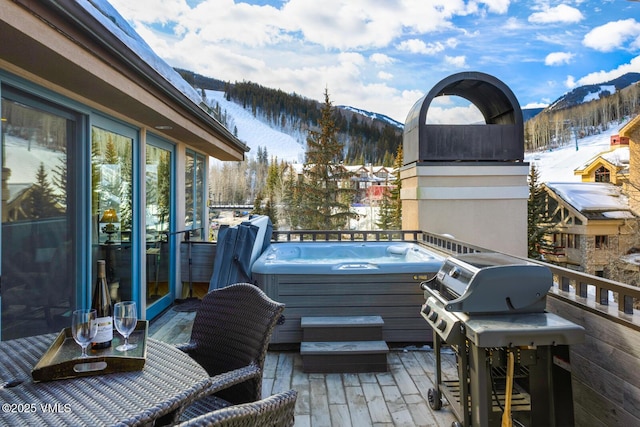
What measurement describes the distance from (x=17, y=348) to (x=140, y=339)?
414 millimetres

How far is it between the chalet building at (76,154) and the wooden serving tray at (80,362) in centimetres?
111

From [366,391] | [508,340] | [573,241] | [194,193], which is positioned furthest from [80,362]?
[573,241]

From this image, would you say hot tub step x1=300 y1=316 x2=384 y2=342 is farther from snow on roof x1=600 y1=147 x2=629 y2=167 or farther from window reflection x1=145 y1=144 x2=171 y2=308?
snow on roof x1=600 y1=147 x2=629 y2=167

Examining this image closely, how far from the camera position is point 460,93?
21.2 feet

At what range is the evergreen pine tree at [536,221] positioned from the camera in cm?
1491

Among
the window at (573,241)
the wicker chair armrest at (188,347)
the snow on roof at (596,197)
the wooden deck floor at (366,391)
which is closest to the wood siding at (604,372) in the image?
the wooden deck floor at (366,391)

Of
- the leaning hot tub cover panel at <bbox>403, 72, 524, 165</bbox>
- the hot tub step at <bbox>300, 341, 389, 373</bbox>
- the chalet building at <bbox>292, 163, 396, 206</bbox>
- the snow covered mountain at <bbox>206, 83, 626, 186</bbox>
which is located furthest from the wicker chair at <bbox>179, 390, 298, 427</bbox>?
the snow covered mountain at <bbox>206, 83, 626, 186</bbox>

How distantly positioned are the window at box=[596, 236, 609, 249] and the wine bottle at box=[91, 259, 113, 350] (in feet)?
50.5

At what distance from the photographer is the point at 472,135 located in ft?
19.6

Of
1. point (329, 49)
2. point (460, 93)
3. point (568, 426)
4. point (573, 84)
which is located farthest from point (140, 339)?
point (573, 84)

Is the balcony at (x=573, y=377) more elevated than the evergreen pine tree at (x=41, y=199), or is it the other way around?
the evergreen pine tree at (x=41, y=199)

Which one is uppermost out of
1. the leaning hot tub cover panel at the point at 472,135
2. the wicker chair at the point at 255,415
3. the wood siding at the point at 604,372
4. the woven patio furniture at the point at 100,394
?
the leaning hot tub cover panel at the point at 472,135

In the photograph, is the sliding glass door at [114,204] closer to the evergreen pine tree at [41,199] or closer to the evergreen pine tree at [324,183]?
the evergreen pine tree at [41,199]

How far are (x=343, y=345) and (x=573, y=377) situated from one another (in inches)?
61.8
